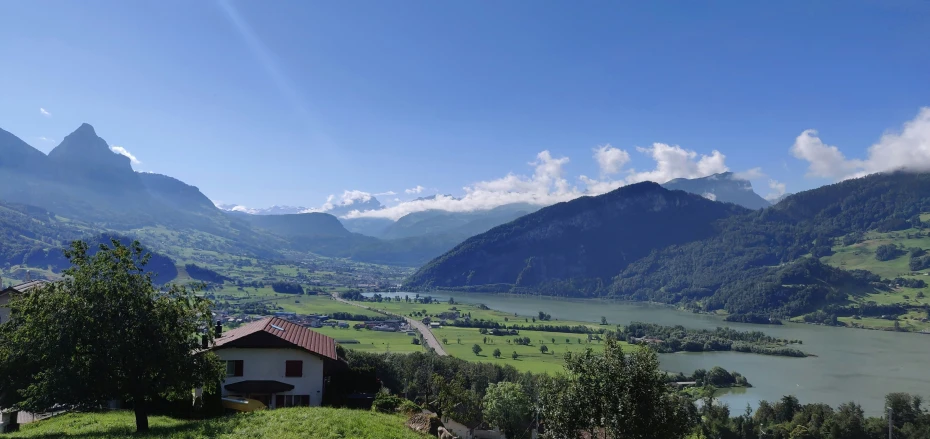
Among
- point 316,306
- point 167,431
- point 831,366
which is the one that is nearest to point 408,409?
point 167,431

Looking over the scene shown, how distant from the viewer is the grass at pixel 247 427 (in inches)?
500

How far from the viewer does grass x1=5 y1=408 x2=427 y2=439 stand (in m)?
12.7

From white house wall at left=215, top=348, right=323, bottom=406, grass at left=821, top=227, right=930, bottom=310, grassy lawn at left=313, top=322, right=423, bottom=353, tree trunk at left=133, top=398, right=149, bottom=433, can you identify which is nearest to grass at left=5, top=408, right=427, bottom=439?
tree trunk at left=133, top=398, right=149, bottom=433

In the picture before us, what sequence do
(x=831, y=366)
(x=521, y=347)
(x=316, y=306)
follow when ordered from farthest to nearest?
1. (x=316, y=306)
2. (x=521, y=347)
3. (x=831, y=366)

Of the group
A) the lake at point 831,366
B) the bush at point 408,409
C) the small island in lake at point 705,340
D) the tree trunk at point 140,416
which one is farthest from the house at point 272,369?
the small island in lake at point 705,340

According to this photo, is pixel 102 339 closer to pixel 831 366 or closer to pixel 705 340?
pixel 831 366

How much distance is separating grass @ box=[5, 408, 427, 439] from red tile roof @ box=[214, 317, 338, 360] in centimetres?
538

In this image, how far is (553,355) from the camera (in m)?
81.0

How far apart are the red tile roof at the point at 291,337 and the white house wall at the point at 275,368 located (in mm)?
380

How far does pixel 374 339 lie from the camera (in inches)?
3499

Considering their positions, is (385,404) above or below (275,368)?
below

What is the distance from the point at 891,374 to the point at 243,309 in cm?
11887

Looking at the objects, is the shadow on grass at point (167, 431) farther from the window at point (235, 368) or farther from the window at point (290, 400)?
the window at point (290, 400)

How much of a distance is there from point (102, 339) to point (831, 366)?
91578mm
